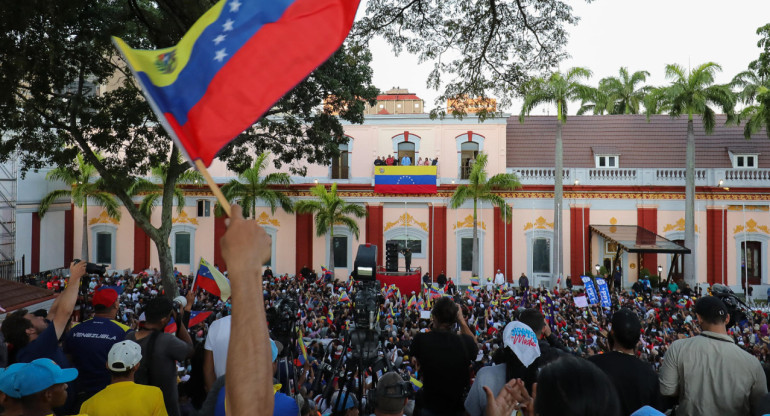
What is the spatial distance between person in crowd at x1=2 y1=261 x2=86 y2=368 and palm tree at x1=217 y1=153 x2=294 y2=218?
→ 1989 centimetres

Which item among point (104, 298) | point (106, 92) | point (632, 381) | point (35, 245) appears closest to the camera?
point (632, 381)

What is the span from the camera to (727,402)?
3908 millimetres

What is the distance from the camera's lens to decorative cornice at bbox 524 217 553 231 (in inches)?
1019

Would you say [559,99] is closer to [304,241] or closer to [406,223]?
[406,223]

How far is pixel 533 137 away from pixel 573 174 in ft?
10.1

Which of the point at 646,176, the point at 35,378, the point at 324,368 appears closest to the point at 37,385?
the point at 35,378

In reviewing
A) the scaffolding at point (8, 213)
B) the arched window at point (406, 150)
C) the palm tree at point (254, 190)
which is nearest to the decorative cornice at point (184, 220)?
the palm tree at point (254, 190)

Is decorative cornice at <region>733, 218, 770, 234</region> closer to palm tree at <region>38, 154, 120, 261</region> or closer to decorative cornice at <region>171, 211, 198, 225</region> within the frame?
decorative cornice at <region>171, 211, 198, 225</region>

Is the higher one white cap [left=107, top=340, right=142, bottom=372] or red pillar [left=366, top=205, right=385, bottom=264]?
red pillar [left=366, top=205, right=385, bottom=264]

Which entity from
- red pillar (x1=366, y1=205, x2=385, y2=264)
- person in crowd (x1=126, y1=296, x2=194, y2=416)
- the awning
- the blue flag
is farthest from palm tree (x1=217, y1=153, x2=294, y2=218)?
person in crowd (x1=126, y1=296, x2=194, y2=416)

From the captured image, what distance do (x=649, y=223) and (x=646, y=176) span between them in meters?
2.14

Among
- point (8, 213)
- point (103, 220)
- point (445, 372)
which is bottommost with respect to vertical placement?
point (445, 372)

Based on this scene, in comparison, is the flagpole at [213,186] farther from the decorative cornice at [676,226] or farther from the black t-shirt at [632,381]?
the decorative cornice at [676,226]

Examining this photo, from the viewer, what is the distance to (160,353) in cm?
451
